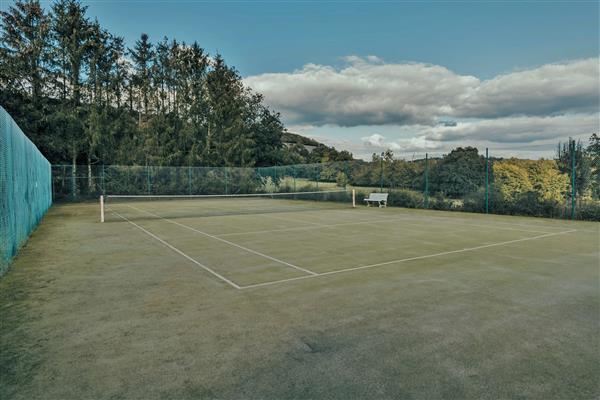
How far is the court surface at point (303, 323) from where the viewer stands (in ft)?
8.70

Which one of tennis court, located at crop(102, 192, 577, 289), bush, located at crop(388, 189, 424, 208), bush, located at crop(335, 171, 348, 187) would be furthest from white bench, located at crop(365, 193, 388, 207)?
tennis court, located at crop(102, 192, 577, 289)

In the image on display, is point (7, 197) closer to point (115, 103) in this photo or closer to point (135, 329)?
point (135, 329)

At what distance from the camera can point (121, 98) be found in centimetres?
3644

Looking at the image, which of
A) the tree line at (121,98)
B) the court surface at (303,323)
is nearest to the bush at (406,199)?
the court surface at (303,323)

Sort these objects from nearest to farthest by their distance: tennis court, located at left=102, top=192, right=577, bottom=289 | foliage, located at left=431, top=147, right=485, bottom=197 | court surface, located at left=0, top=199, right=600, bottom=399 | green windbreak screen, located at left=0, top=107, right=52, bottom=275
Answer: court surface, located at left=0, top=199, right=600, bottom=399 < green windbreak screen, located at left=0, top=107, right=52, bottom=275 < tennis court, located at left=102, top=192, right=577, bottom=289 < foliage, located at left=431, top=147, right=485, bottom=197

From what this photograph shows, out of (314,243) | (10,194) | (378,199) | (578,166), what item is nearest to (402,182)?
(378,199)

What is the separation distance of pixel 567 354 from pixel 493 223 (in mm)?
10919

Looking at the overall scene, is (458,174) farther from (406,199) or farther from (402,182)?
(402,182)

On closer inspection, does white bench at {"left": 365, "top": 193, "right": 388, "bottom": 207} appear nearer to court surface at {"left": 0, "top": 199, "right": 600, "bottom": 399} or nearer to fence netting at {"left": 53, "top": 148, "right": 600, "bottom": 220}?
fence netting at {"left": 53, "top": 148, "right": 600, "bottom": 220}

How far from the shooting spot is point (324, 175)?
26.6 m

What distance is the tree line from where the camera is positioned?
2866cm

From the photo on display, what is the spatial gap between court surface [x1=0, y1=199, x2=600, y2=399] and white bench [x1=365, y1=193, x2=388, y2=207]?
1248 cm

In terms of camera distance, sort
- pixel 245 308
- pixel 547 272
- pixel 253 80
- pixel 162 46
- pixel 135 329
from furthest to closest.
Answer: pixel 253 80 → pixel 162 46 → pixel 547 272 → pixel 245 308 → pixel 135 329

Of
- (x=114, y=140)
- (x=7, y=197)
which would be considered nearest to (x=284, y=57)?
(x=114, y=140)
